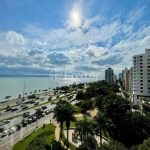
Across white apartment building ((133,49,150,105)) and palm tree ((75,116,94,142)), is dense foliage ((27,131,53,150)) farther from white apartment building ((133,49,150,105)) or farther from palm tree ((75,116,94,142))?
white apartment building ((133,49,150,105))

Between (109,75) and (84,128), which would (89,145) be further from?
(109,75)

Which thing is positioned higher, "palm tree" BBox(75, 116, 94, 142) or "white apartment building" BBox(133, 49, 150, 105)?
"white apartment building" BBox(133, 49, 150, 105)

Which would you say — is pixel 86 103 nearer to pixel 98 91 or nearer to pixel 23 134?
pixel 98 91

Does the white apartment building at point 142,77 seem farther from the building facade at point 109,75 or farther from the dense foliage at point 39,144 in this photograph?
the building facade at point 109,75

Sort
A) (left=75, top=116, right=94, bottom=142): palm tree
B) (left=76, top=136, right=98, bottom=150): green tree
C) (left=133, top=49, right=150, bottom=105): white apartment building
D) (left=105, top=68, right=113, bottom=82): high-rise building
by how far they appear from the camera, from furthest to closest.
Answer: (left=105, top=68, right=113, bottom=82): high-rise building → (left=133, top=49, right=150, bottom=105): white apartment building → (left=75, top=116, right=94, bottom=142): palm tree → (left=76, top=136, right=98, bottom=150): green tree

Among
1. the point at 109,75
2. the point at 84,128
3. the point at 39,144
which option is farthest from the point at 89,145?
the point at 109,75

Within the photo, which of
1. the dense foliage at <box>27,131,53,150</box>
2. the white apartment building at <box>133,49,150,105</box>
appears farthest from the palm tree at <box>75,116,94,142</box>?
the white apartment building at <box>133,49,150,105</box>

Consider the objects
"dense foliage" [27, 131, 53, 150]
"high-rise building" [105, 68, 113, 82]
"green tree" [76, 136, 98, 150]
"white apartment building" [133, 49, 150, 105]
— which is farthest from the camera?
"high-rise building" [105, 68, 113, 82]

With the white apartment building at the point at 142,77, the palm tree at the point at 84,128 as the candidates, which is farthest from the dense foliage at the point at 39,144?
the white apartment building at the point at 142,77
